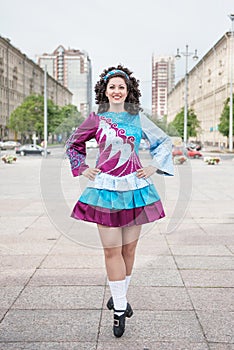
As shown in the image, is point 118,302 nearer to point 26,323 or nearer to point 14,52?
point 26,323

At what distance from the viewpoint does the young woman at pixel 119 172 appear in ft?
12.9

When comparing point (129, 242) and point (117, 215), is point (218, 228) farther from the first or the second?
point (117, 215)

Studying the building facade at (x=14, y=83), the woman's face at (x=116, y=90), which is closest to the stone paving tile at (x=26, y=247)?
the woman's face at (x=116, y=90)

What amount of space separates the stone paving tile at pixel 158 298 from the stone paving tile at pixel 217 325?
233mm

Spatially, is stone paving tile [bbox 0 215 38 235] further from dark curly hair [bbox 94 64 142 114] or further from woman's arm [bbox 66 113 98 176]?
dark curly hair [bbox 94 64 142 114]

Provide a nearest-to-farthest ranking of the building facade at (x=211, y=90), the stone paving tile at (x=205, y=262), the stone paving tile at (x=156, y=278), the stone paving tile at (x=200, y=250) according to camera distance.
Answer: the stone paving tile at (x=156, y=278) < the stone paving tile at (x=205, y=262) < the stone paving tile at (x=200, y=250) < the building facade at (x=211, y=90)

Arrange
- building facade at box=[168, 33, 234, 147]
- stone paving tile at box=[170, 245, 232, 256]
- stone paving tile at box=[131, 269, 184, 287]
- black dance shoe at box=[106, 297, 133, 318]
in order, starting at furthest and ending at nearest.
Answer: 1. building facade at box=[168, 33, 234, 147]
2. stone paving tile at box=[170, 245, 232, 256]
3. stone paving tile at box=[131, 269, 184, 287]
4. black dance shoe at box=[106, 297, 133, 318]

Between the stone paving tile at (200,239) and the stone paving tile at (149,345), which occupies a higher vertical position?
the stone paving tile at (200,239)

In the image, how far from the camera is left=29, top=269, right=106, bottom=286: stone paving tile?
541cm

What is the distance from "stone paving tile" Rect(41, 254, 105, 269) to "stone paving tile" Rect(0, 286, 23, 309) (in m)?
0.91

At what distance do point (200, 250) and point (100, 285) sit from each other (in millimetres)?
2179

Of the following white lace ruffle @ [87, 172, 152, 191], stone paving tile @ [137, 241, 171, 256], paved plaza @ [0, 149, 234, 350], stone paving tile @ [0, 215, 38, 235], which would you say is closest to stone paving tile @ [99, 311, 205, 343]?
paved plaza @ [0, 149, 234, 350]

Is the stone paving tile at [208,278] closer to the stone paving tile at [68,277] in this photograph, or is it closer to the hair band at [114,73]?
the stone paving tile at [68,277]

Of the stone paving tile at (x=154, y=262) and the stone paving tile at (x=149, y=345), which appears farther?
the stone paving tile at (x=154, y=262)
